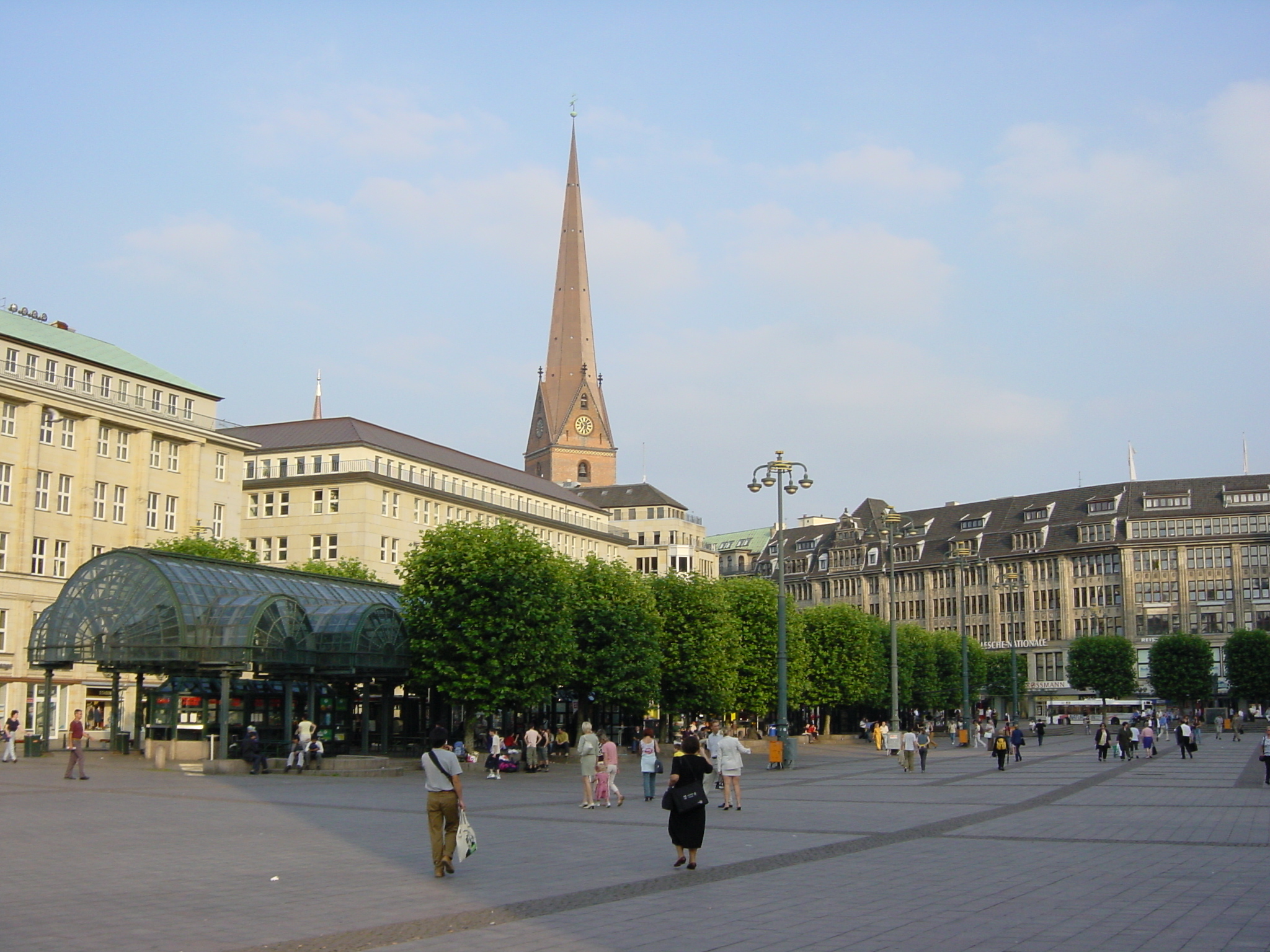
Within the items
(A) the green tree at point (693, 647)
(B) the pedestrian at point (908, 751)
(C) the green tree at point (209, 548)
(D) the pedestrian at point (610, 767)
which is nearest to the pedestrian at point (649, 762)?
(D) the pedestrian at point (610, 767)

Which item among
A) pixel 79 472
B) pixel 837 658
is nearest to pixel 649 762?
pixel 79 472

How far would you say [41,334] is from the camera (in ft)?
253

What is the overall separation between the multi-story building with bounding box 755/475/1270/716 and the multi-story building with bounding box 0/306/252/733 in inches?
2654

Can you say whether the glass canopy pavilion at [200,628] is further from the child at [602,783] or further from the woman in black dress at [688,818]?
the woman in black dress at [688,818]

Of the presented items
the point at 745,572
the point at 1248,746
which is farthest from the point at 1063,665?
the point at 1248,746

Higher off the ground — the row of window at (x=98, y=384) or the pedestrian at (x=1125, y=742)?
the row of window at (x=98, y=384)

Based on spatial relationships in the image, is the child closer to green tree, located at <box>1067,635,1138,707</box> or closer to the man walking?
the man walking

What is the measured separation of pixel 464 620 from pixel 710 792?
1912cm

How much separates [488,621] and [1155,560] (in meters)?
108

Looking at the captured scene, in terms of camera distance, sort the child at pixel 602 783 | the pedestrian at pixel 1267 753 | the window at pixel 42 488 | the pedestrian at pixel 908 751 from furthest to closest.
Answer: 1. the window at pixel 42 488
2. the pedestrian at pixel 908 751
3. the pedestrian at pixel 1267 753
4. the child at pixel 602 783

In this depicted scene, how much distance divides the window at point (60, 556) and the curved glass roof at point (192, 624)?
94.6ft

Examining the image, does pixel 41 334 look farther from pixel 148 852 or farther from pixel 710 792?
pixel 148 852

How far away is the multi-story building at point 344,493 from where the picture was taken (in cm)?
9744

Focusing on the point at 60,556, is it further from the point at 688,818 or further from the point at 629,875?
the point at 688,818
